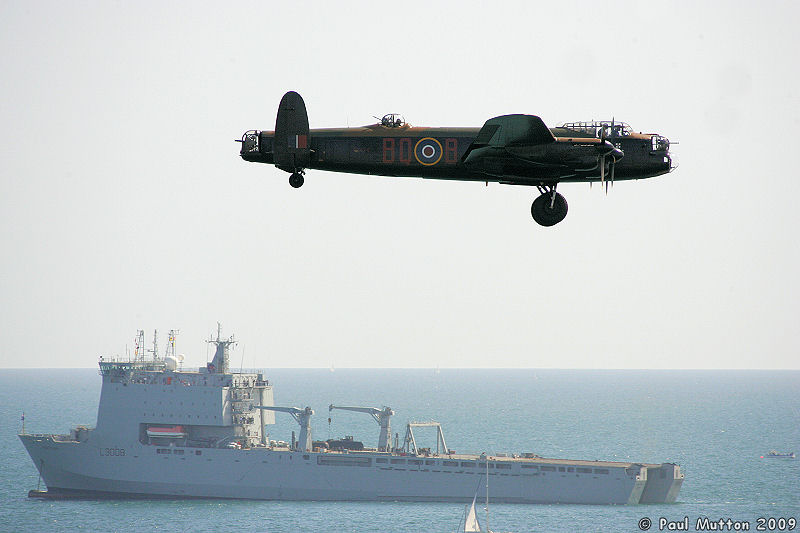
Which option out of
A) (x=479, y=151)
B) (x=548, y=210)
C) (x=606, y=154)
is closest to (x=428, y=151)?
(x=479, y=151)

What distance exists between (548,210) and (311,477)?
174 feet

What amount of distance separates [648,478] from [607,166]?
5848 cm

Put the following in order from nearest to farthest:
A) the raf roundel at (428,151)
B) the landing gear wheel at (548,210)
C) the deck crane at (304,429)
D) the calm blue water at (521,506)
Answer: the landing gear wheel at (548,210) < the raf roundel at (428,151) < the calm blue water at (521,506) < the deck crane at (304,429)

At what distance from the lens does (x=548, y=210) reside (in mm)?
19453

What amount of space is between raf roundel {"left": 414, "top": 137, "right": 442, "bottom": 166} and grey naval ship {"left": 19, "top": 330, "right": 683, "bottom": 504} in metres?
49.2

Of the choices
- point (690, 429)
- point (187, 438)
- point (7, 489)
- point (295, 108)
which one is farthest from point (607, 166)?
point (690, 429)

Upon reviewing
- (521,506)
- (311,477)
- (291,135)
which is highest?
(291,135)

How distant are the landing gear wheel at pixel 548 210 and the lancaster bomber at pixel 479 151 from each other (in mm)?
21

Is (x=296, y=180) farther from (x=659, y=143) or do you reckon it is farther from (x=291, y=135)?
(x=659, y=143)

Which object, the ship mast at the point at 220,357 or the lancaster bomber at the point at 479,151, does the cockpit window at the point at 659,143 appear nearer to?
the lancaster bomber at the point at 479,151

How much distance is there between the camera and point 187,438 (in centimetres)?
6812

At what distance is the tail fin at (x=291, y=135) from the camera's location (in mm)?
19719

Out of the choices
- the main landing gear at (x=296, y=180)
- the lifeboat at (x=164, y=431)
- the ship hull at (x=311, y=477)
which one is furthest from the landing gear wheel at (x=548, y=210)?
the lifeboat at (x=164, y=431)

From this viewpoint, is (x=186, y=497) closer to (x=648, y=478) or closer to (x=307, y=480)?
(x=307, y=480)
